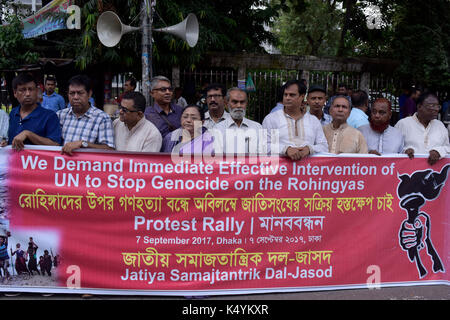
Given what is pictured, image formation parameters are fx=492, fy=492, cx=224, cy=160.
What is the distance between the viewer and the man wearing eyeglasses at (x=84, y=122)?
4.34 metres

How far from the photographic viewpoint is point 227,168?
4129mm

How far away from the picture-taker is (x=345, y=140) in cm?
472

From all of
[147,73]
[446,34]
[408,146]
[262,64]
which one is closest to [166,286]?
[408,146]

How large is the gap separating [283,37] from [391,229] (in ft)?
87.3

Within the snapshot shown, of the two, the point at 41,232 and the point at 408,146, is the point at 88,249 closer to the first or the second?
the point at 41,232

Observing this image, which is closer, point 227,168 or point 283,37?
point 227,168

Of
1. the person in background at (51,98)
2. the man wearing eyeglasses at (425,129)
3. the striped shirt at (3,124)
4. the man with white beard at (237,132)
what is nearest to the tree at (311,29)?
the person in background at (51,98)

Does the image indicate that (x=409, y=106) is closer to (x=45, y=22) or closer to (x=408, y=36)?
(x=408, y=36)

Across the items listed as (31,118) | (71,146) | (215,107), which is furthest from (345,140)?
(31,118)

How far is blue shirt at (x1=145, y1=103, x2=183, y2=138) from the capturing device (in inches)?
207

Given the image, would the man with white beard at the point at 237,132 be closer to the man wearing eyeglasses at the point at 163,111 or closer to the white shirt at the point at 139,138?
the white shirt at the point at 139,138

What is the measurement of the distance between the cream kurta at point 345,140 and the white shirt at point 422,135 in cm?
50

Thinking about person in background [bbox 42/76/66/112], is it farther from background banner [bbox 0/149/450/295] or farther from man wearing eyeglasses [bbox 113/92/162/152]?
background banner [bbox 0/149/450/295]

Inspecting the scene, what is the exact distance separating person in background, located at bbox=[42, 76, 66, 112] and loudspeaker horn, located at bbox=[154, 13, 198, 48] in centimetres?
278
